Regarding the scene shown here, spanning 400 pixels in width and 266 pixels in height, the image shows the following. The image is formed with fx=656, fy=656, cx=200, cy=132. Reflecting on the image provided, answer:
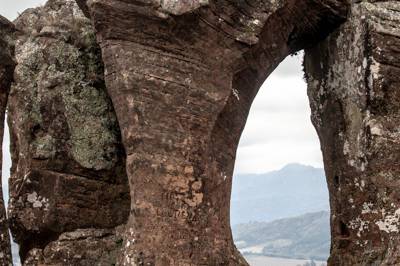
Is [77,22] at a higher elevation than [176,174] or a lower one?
higher

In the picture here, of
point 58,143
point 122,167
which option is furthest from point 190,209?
point 58,143

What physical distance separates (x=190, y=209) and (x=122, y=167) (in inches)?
114

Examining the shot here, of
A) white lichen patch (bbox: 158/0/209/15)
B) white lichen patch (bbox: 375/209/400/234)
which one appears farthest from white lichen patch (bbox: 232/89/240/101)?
white lichen patch (bbox: 375/209/400/234)

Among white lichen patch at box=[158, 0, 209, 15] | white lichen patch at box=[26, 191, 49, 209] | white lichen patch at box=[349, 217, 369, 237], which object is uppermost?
white lichen patch at box=[158, 0, 209, 15]

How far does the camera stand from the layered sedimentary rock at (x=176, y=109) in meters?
13.1

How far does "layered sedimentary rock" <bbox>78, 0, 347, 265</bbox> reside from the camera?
13133mm

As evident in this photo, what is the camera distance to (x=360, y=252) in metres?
15.8

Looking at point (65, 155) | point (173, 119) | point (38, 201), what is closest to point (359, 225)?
point (173, 119)

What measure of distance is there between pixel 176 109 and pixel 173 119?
23 centimetres

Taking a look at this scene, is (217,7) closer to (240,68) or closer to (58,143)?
(240,68)

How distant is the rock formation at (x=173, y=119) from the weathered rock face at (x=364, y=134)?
3 centimetres

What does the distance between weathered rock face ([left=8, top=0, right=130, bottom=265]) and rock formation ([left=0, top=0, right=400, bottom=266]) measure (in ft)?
0.10

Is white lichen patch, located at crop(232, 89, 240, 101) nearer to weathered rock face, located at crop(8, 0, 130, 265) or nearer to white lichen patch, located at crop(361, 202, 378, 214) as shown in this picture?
weathered rock face, located at crop(8, 0, 130, 265)

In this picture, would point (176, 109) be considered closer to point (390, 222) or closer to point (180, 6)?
point (180, 6)
